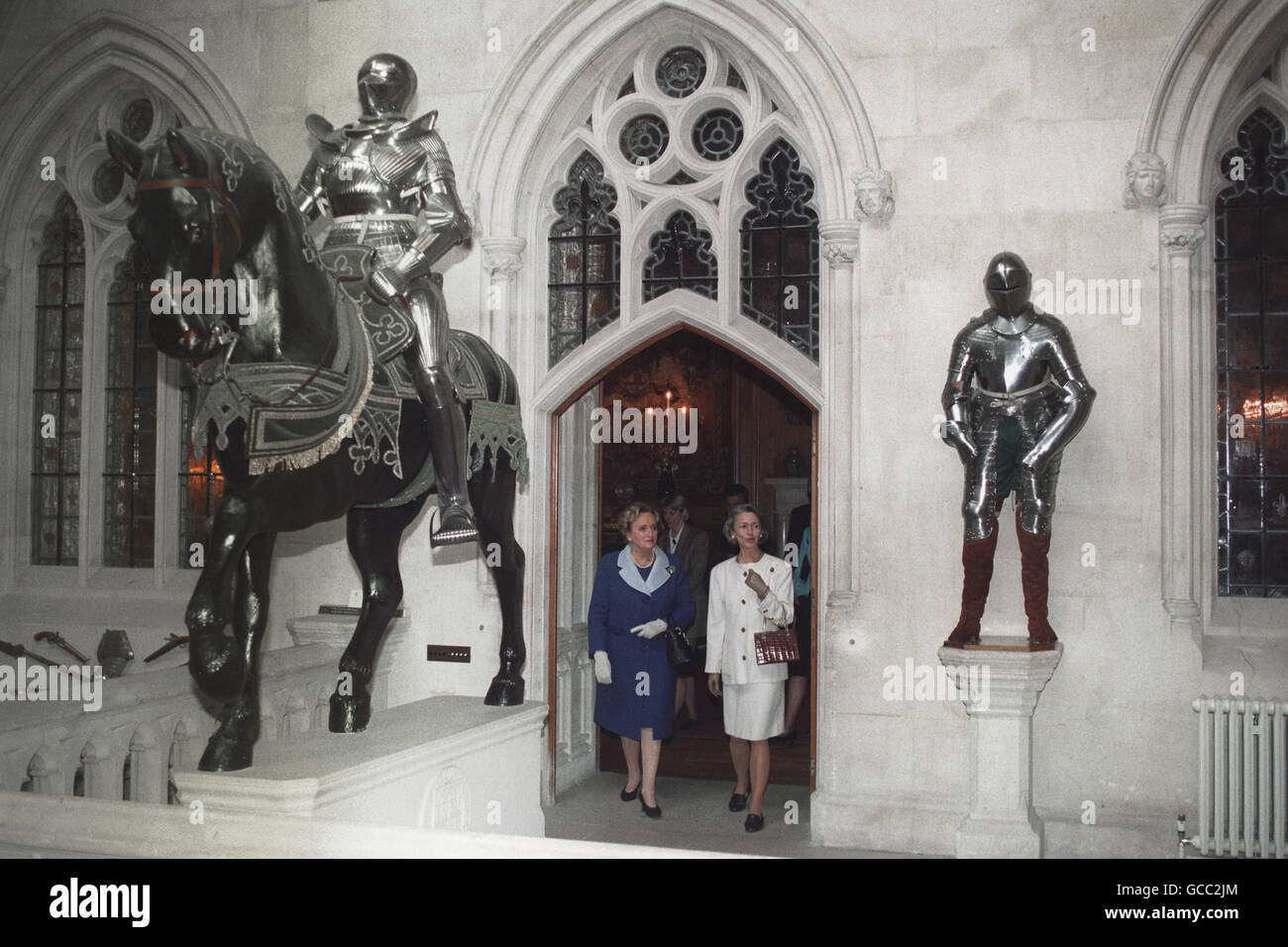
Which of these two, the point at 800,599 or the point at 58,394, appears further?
the point at 800,599

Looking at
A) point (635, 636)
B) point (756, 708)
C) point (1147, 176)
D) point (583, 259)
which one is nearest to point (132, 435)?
point (583, 259)

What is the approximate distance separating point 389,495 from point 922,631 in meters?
2.70

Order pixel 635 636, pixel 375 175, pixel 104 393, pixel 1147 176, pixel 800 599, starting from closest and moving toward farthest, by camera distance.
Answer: pixel 375 175 → pixel 1147 176 → pixel 635 636 → pixel 104 393 → pixel 800 599

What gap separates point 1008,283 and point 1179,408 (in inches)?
42.4

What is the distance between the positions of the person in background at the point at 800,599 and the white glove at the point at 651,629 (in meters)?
1.46

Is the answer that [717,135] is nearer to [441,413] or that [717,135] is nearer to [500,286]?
[500,286]

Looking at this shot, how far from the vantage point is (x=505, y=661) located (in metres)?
5.67

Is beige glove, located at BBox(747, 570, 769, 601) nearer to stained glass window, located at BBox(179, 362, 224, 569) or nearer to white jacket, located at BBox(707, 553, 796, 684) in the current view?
white jacket, located at BBox(707, 553, 796, 684)

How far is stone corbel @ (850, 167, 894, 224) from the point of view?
625 centimetres

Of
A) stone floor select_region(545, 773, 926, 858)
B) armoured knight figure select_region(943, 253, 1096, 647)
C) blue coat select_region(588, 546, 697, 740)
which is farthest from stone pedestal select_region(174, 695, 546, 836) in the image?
armoured knight figure select_region(943, 253, 1096, 647)

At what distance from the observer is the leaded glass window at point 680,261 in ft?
22.6

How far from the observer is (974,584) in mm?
5785
